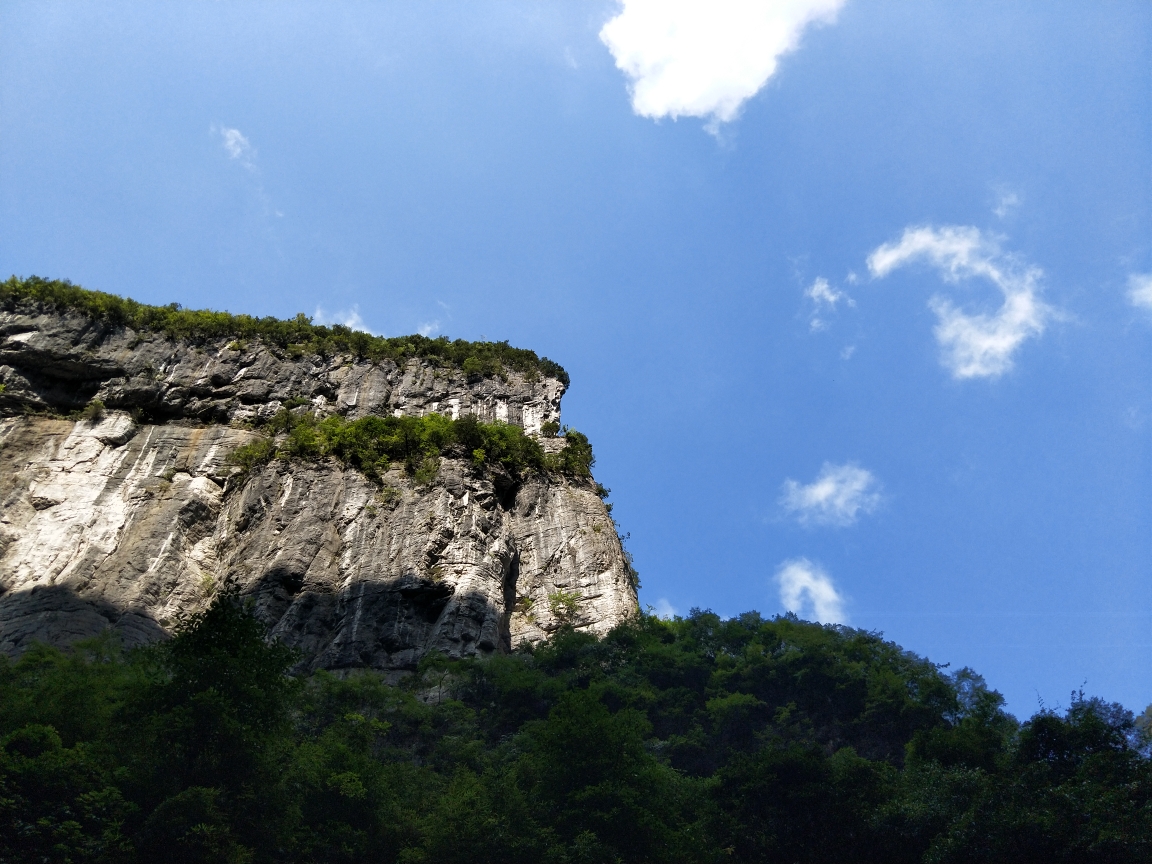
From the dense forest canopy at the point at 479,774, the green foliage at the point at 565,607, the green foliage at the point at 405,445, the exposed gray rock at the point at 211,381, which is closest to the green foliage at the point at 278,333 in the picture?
the exposed gray rock at the point at 211,381

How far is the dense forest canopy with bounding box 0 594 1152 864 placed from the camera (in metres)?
17.2

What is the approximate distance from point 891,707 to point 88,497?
2600 cm

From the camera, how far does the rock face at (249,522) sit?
29.6 metres

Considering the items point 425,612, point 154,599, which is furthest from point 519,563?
point 154,599

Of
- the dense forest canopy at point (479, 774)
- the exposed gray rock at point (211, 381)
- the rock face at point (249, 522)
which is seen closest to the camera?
the dense forest canopy at point (479, 774)

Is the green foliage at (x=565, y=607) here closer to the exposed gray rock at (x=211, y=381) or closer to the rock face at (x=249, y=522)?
the rock face at (x=249, y=522)

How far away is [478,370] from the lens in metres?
44.2

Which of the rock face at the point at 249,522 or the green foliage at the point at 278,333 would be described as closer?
the rock face at the point at 249,522

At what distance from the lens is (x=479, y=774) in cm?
2220

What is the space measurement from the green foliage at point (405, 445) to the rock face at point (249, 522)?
0.65 m

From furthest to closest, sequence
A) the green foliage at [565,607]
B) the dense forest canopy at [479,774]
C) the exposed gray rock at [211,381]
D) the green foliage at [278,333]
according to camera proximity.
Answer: the green foliage at [278,333] < the exposed gray rock at [211,381] < the green foliage at [565,607] < the dense forest canopy at [479,774]

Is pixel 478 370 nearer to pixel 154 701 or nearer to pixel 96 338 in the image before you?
pixel 96 338

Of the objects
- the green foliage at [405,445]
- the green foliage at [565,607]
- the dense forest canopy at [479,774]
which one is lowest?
the dense forest canopy at [479,774]

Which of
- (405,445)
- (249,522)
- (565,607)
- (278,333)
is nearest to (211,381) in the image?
(278,333)
